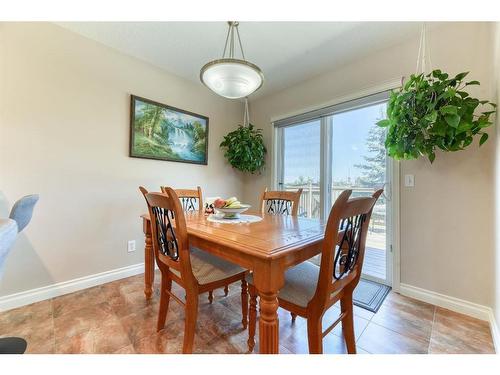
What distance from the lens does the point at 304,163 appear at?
9.57 feet

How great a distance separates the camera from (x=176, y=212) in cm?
108

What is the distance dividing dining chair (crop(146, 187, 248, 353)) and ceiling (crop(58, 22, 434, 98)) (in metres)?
1.69

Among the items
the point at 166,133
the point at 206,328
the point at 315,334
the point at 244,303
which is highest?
the point at 166,133

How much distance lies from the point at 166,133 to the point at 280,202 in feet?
5.26

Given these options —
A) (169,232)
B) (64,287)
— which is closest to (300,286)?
(169,232)

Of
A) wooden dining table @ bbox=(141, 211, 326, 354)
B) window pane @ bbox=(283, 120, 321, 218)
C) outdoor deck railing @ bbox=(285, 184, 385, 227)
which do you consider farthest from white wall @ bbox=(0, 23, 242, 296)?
outdoor deck railing @ bbox=(285, 184, 385, 227)

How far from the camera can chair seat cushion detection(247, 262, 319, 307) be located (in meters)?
1.05

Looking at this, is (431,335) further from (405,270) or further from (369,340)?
(405,270)

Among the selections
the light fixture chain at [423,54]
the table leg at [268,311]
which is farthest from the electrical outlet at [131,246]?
the light fixture chain at [423,54]

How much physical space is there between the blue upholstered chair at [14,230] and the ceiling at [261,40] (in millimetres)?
1797

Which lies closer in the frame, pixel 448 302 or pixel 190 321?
pixel 190 321

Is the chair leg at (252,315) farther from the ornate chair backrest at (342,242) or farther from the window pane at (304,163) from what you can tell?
the window pane at (304,163)

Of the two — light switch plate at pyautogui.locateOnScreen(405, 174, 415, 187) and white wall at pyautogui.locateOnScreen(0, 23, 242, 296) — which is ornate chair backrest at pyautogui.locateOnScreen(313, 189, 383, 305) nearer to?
light switch plate at pyautogui.locateOnScreen(405, 174, 415, 187)

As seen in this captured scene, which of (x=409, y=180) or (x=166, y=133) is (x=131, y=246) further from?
(x=409, y=180)
